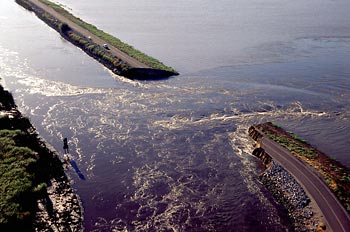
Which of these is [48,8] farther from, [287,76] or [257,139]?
[257,139]

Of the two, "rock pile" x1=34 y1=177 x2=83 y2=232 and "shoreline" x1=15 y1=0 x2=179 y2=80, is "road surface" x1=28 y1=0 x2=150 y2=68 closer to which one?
"shoreline" x1=15 y1=0 x2=179 y2=80


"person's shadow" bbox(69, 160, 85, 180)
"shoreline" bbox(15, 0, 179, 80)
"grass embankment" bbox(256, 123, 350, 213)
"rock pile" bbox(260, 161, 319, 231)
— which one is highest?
"shoreline" bbox(15, 0, 179, 80)

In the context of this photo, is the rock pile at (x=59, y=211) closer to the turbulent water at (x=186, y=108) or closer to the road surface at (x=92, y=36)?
the turbulent water at (x=186, y=108)

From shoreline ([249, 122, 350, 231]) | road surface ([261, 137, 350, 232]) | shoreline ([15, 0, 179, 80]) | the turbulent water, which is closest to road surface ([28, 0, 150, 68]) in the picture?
shoreline ([15, 0, 179, 80])

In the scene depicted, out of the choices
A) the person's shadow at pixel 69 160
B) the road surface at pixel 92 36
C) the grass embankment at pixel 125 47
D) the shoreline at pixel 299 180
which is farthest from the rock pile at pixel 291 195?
the road surface at pixel 92 36

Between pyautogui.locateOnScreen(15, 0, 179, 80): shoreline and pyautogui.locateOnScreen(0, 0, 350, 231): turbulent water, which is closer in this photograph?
Result: pyautogui.locateOnScreen(0, 0, 350, 231): turbulent water

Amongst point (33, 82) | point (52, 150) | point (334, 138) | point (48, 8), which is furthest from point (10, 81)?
point (48, 8)

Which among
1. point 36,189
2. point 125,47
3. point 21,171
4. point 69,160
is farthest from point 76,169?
point 125,47
